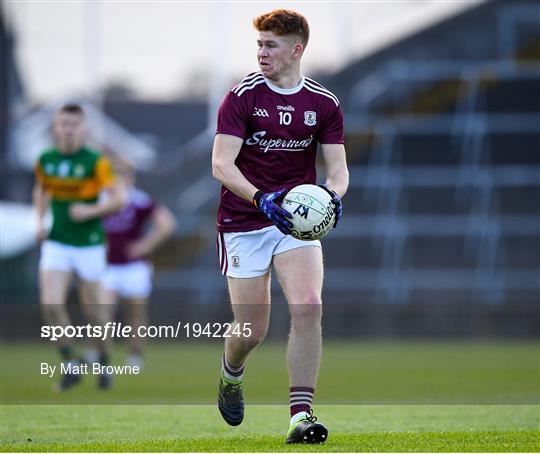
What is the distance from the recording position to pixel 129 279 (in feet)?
59.9

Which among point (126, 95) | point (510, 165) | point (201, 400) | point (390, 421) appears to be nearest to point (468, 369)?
point (201, 400)

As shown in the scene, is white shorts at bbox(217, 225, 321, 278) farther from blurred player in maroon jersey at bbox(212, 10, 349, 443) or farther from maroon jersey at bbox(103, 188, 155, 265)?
maroon jersey at bbox(103, 188, 155, 265)

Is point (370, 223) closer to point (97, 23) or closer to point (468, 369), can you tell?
point (97, 23)

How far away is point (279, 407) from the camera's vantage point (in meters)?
11.1

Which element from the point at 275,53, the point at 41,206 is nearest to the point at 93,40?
the point at 41,206

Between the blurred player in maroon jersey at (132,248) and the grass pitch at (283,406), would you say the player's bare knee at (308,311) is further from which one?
the blurred player in maroon jersey at (132,248)

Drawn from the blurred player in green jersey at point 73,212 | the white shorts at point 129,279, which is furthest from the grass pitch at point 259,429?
the white shorts at point 129,279

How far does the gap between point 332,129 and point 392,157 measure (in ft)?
63.0

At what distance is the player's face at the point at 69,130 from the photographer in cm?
1349

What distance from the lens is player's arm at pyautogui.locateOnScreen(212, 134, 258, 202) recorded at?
8133 mm

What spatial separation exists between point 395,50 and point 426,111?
4.93 feet

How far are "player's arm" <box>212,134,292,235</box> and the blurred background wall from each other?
1588cm

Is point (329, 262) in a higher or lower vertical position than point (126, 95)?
lower
